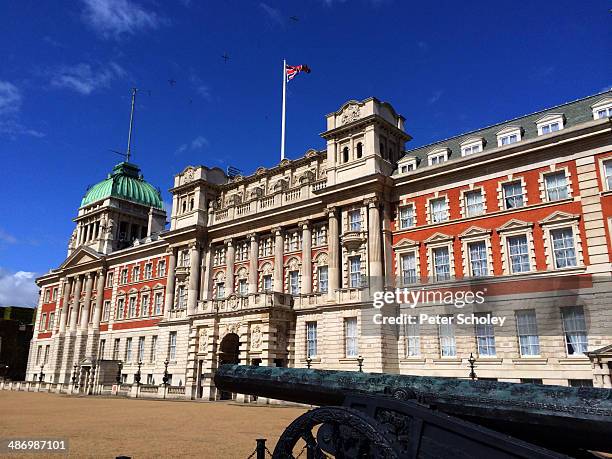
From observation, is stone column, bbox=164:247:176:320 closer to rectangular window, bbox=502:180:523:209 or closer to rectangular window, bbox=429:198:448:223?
rectangular window, bbox=429:198:448:223

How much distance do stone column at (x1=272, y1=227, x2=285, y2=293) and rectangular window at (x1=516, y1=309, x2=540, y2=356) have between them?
1633 centimetres

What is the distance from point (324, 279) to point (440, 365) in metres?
9.90

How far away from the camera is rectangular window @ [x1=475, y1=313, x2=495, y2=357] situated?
25547 mm

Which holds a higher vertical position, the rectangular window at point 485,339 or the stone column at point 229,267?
the stone column at point 229,267

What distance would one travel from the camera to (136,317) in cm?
4847

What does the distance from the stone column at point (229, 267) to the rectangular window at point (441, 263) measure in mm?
16910

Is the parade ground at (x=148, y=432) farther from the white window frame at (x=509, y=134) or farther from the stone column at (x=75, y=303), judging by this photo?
the stone column at (x=75, y=303)

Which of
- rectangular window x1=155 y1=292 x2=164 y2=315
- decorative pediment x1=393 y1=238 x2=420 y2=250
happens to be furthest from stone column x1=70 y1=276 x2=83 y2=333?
decorative pediment x1=393 y1=238 x2=420 y2=250

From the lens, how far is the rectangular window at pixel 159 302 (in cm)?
4614

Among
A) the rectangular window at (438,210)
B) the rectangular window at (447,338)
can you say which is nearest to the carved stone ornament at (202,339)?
the rectangular window at (447,338)

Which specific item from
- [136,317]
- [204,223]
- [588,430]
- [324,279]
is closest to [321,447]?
[588,430]

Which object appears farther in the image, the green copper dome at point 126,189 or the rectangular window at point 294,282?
the green copper dome at point 126,189

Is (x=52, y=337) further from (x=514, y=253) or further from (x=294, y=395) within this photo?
(x=294, y=395)

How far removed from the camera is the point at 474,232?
27094mm
